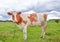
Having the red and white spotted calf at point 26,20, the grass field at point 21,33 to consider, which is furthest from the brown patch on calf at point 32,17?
the grass field at point 21,33

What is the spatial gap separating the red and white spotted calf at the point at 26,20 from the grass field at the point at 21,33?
0.19 ft

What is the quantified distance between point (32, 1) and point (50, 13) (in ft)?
1.07

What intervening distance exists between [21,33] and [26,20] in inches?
7.7

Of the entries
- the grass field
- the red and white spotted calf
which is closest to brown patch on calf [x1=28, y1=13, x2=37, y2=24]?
the red and white spotted calf

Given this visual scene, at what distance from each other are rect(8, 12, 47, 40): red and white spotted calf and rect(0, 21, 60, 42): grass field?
0.06 meters

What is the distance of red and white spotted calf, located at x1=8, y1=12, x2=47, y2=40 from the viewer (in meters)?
1.87

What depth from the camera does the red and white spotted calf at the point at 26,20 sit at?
1.87 m

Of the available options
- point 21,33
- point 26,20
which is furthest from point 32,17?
point 21,33

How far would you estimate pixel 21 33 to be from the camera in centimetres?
189

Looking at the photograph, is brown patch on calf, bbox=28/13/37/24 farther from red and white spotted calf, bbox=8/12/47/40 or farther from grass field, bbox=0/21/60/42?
grass field, bbox=0/21/60/42

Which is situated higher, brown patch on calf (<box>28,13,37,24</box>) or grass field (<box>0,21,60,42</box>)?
brown patch on calf (<box>28,13,37,24</box>)

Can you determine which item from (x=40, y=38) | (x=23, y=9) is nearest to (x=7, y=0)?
(x=23, y=9)

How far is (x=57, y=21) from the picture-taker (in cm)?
201

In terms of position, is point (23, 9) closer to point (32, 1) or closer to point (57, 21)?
point (32, 1)
